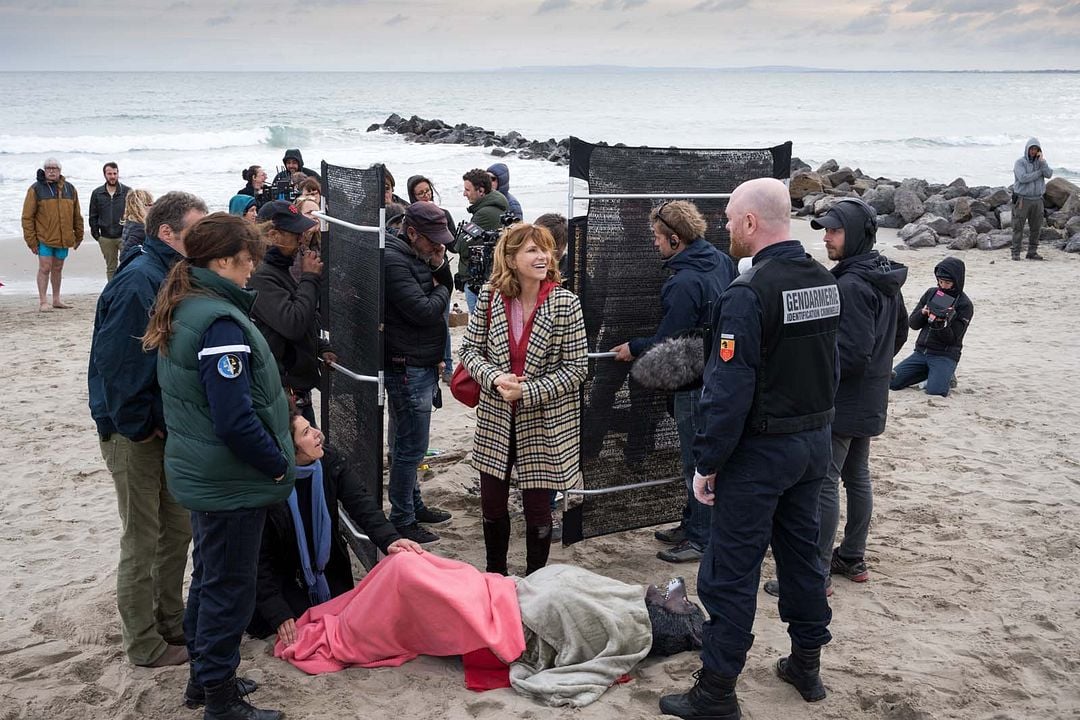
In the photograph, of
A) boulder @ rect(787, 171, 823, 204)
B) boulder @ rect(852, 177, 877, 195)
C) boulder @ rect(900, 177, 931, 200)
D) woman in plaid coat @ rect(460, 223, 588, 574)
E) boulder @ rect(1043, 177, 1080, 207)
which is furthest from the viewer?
boulder @ rect(852, 177, 877, 195)

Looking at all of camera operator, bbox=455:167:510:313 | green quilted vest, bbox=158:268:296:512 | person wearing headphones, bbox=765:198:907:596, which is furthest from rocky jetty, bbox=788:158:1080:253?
green quilted vest, bbox=158:268:296:512

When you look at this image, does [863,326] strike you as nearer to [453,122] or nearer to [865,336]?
[865,336]

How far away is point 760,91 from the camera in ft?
370

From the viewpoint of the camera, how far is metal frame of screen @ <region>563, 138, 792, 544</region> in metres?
4.92

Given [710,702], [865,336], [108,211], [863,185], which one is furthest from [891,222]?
[710,702]

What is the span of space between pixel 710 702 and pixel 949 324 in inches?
215

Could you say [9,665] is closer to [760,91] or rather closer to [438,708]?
[438,708]

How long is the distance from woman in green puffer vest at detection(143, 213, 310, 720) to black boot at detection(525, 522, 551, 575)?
152cm

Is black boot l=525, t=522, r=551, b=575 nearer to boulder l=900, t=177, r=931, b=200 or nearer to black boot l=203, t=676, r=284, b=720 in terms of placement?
black boot l=203, t=676, r=284, b=720

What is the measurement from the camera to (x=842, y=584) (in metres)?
4.91

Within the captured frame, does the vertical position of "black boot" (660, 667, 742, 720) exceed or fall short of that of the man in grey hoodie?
it falls short

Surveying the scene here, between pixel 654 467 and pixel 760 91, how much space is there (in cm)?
11557

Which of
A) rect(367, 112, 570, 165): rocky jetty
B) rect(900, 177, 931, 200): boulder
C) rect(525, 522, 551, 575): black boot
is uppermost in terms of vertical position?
rect(367, 112, 570, 165): rocky jetty

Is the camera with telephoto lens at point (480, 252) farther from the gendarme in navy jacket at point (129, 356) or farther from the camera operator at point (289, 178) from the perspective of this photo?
the gendarme in navy jacket at point (129, 356)
